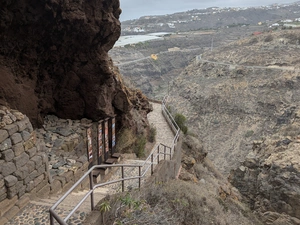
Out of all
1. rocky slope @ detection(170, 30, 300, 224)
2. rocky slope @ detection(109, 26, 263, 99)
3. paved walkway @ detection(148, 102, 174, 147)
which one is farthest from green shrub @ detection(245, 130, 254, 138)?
rocky slope @ detection(109, 26, 263, 99)

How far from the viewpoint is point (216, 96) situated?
129ft

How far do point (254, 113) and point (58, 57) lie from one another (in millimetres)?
30156

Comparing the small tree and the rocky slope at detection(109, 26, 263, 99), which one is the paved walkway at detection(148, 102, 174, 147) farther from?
the rocky slope at detection(109, 26, 263, 99)

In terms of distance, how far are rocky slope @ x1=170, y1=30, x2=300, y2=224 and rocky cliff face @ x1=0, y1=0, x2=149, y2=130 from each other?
9748 mm

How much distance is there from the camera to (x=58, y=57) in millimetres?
9703

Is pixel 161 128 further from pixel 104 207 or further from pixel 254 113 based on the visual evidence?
pixel 254 113

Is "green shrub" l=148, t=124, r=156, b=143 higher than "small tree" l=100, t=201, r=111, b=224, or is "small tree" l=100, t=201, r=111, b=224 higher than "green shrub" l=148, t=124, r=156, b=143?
"small tree" l=100, t=201, r=111, b=224

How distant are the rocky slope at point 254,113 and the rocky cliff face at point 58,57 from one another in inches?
384

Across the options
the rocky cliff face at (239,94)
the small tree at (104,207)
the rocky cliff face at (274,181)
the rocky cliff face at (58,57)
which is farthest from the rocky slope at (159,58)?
the small tree at (104,207)

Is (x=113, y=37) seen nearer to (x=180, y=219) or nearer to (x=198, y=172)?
(x=180, y=219)

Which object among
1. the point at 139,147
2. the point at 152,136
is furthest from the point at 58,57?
the point at 152,136

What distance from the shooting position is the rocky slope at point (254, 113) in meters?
15.9

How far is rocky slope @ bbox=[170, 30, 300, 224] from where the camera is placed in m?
15.9

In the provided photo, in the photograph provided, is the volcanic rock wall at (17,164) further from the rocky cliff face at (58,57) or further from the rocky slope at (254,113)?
the rocky slope at (254,113)
